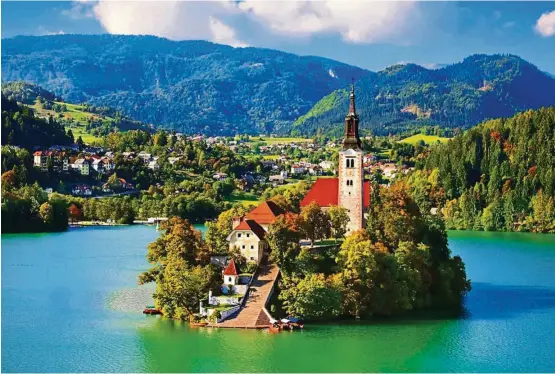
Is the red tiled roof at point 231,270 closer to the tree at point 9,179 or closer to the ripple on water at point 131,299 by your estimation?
the ripple on water at point 131,299

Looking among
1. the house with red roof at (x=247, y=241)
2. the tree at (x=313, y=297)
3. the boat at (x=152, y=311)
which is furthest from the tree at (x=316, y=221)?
the boat at (x=152, y=311)

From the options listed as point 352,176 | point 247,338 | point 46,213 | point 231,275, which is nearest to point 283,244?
point 231,275

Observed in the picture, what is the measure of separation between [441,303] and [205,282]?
13.5 metres

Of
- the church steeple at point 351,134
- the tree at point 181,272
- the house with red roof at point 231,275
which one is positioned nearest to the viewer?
the tree at point 181,272

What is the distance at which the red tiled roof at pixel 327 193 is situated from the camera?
48.0m

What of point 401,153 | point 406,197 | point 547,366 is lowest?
point 547,366

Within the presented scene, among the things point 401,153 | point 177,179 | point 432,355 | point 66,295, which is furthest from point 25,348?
point 401,153

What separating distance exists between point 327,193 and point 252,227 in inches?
312

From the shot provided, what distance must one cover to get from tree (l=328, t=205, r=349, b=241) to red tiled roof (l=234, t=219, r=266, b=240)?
402 centimetres

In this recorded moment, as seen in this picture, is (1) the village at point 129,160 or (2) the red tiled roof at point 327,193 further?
(1) the village at point 129,160

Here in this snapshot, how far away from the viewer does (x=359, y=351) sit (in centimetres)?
3444

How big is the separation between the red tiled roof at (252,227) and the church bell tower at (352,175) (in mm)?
5608

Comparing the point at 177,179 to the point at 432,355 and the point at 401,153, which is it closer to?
the point at 401,153

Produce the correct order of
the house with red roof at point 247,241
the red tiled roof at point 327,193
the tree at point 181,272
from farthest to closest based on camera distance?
the red tiled roof at point 327,193 < the house with red roof at point 247,241 < the tree at point 181,272
